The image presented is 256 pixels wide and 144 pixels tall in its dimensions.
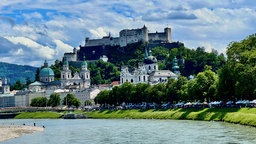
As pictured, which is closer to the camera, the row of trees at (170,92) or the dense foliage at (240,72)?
the dense foliage at (240,72)

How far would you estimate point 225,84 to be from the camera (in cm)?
9119

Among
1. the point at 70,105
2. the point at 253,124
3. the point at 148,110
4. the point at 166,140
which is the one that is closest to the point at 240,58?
the point at 253,124

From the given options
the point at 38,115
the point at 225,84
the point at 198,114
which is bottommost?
the point at 198,114

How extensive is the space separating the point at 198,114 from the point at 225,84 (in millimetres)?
5703

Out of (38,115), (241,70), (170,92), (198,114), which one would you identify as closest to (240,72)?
(241,70)

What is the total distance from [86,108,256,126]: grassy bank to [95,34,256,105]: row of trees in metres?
2.63

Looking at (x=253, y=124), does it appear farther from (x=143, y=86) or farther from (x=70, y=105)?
(x=70, y=105)

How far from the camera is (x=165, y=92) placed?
12862 centimetres

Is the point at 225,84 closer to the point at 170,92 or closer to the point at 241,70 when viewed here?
the point at 241,70

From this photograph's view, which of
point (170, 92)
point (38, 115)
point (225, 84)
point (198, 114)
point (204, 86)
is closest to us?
point (225, 84)

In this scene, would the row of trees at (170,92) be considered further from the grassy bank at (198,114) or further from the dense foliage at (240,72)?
the dense foliage at (240,72)

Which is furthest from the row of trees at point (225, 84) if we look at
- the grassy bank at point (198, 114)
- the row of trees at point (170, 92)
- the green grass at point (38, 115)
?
the green grass at point (38, 115)

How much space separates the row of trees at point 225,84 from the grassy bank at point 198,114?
2.63m

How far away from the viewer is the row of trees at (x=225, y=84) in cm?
8344
